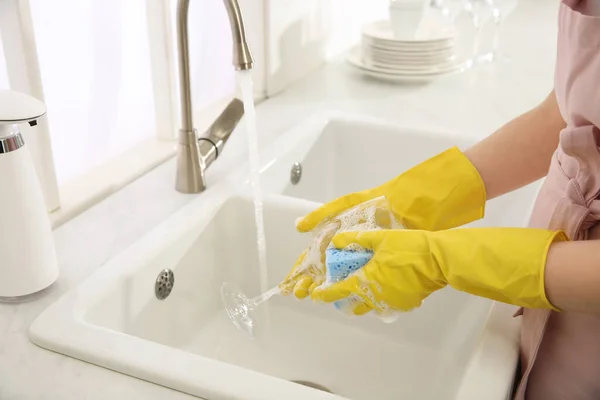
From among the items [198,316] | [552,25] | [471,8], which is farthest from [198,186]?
[552,25]

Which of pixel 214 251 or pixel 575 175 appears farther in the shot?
pixel 214 251

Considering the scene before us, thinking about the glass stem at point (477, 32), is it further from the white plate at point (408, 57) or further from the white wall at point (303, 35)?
the white wall at point (303, 35)

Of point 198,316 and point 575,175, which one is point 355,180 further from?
point 575,175

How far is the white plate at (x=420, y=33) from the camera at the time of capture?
5.51ft

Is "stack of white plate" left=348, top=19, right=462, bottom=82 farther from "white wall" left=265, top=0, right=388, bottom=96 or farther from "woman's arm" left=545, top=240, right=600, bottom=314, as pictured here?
"woman's arm" left=545, top=240, right=600, bottom=314

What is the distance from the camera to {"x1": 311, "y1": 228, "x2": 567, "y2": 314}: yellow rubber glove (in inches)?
26.5

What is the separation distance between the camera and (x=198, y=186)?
1104 mm

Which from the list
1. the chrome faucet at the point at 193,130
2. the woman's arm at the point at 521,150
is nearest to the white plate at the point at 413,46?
the chrome faucet at the point at 193,130

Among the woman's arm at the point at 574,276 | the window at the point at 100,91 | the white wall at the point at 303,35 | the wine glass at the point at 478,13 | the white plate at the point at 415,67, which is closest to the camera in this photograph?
the woman's arm at the point at 574,276

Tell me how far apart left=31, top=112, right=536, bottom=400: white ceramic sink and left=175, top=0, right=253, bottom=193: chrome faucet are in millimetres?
40

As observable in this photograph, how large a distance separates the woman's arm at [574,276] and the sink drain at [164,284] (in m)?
0.53

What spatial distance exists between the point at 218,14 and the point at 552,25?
130cm

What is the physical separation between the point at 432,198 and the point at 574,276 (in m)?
0.29

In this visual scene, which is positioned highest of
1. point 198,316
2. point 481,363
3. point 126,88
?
point 126,88
